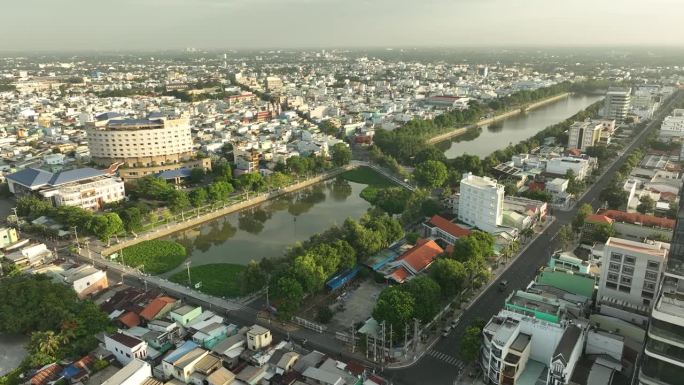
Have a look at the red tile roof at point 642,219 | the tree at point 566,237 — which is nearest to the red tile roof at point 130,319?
the tree at point 566,237

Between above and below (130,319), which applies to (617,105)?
above

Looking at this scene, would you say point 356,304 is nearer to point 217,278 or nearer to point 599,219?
point 217,278

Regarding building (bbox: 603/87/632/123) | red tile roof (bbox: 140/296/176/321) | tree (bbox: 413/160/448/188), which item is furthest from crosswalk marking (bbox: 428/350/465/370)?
building (bbox: 603/87/632/123)

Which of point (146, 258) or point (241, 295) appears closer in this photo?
point (241, 295)

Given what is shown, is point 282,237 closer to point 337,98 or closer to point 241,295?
point 241,295

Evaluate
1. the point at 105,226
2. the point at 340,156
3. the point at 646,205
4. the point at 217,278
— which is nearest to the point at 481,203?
the point at 646,205

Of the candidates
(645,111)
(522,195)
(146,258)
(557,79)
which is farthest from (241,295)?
(557,79)
